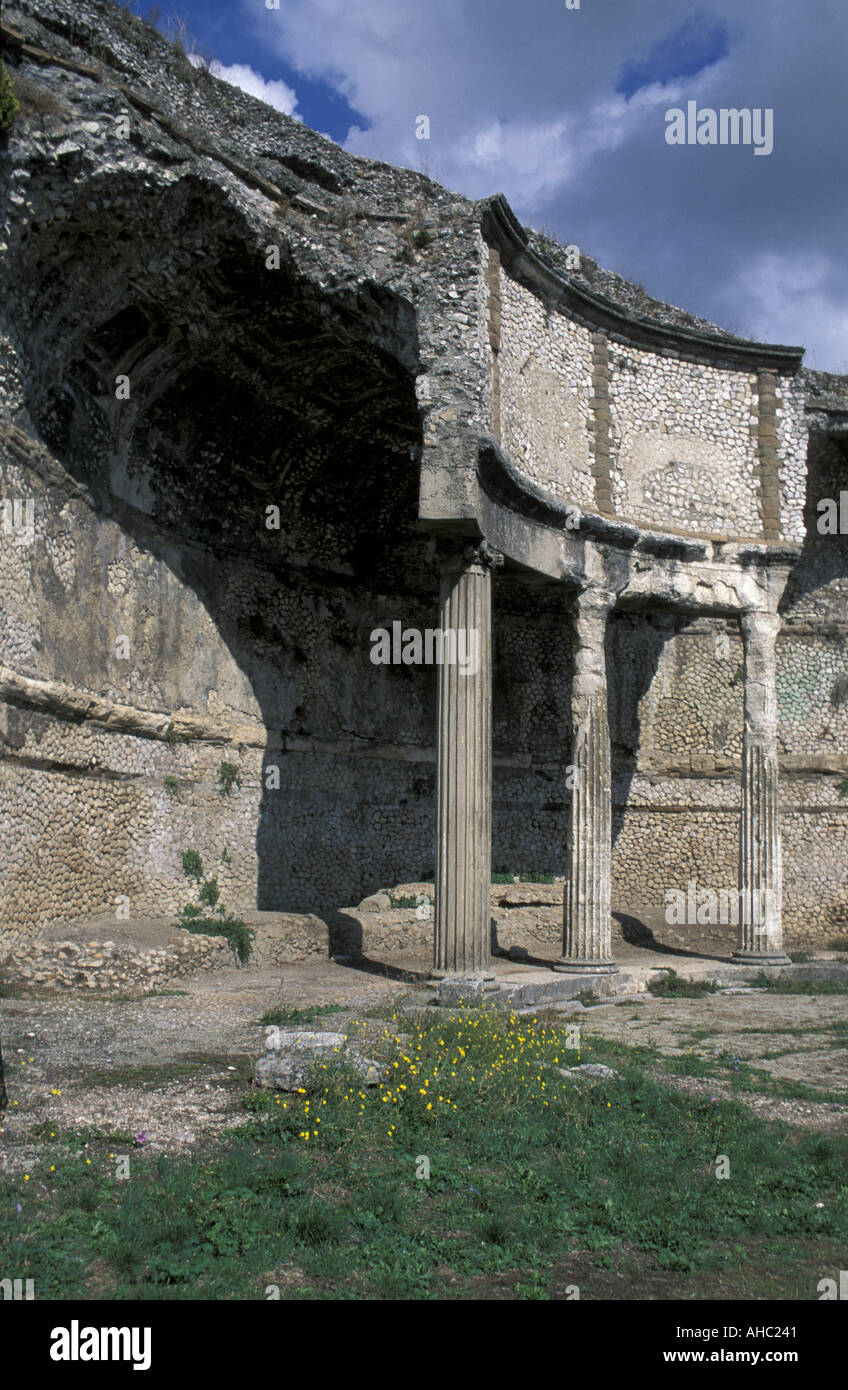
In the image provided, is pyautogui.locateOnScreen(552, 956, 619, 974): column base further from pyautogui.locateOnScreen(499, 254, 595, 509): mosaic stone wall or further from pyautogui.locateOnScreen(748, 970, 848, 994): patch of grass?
pyautogui.locateOnScreen(499, 254, 595, 509): mosaic stone wall

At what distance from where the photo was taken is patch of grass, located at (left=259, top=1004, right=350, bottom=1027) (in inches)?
399

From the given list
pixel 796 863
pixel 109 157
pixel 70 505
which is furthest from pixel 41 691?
pixel 796 863

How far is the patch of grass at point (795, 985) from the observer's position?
1502 cm

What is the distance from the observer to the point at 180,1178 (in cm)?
546

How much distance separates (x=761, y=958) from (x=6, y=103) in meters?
15.1

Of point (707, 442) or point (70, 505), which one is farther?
point (707, 442)

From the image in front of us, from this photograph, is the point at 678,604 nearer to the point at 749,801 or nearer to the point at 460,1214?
the point at 749,801

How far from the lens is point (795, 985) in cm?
1552

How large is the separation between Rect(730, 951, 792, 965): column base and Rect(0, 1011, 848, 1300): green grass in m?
9.54

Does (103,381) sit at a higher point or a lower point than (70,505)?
higher

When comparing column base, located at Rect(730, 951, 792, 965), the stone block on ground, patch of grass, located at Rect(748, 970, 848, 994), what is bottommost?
patch of grass, located at Rect(748, 970, 848, 994)

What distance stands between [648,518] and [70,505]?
28.8 ft

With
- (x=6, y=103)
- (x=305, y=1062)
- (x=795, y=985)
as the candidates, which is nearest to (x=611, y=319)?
(x=6, y=103)

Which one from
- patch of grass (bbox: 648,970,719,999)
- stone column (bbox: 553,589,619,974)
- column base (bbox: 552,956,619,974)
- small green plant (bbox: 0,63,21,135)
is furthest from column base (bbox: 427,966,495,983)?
small green plant (bbox: 0,63,21,135)
